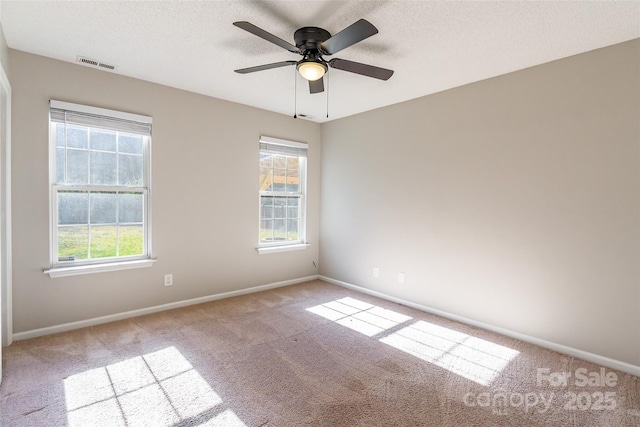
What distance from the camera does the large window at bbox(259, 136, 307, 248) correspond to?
4.51 metres

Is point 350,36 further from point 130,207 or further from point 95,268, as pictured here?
point 95,268

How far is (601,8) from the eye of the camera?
203 centimetres

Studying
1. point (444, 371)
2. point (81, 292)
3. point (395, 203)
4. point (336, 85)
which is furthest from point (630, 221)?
point (81, 292)

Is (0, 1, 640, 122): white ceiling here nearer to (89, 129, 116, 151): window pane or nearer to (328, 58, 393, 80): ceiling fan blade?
(328, 58, 393, 80): ceiling fan blade

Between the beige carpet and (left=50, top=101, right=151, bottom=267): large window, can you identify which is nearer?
the beige carpet

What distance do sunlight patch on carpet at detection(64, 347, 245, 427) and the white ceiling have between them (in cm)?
258

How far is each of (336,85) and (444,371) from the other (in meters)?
2.90

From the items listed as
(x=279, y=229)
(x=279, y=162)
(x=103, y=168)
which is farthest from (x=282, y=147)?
(x=103, y=168)

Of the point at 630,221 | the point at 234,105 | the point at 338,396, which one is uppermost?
the point at 234,105

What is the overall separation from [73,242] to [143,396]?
6.08ft

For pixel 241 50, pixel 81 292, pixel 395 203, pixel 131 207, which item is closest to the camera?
pixel 241 50

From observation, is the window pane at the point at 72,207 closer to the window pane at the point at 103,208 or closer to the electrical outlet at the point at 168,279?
the window pane at the point at 103,208

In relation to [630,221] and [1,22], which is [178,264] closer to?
[1,22]

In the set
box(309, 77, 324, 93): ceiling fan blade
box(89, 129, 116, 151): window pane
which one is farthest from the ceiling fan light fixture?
box(89, 129, 116, 151): window pane
